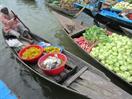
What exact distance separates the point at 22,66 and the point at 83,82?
3246 mm

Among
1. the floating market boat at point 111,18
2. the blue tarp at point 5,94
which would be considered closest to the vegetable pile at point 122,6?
the floating market boat at point 111,18

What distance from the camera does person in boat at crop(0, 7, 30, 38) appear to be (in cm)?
998

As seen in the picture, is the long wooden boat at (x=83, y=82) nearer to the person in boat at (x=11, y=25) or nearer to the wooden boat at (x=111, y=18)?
the person in boat at (x=11, y=25)

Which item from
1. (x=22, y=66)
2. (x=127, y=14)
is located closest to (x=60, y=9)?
(x=127, y=14)

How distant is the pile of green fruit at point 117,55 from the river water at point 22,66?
4.51 feet

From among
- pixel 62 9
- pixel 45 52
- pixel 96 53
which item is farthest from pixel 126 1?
pixel 45 52

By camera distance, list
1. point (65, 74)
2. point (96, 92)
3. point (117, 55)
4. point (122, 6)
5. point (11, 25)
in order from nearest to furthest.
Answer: point (96, 92)
point (65, 74)
point (117, 55)
point (11, 25)
point (122, 6)

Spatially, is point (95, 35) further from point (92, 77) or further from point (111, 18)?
point (92, 77)

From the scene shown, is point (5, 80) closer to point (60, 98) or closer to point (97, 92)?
point (60, 98)

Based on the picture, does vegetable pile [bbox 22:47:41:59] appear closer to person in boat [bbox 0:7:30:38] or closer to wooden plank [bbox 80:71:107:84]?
person in boat [bbox 0:7:30:38]

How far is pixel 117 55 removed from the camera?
330 inches

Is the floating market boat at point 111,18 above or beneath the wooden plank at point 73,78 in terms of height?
above

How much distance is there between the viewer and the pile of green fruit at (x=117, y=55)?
778 cm

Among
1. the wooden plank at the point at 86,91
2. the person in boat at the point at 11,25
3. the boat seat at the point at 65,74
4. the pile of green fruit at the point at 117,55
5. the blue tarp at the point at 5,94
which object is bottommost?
the wooden plank at the point at 86,91
